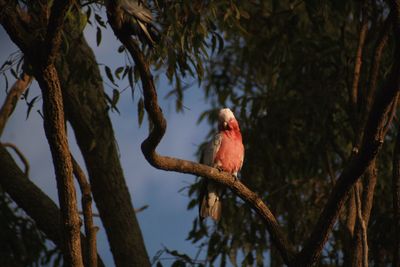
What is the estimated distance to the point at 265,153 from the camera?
17.5 ft

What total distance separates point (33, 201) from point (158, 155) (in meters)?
1.37

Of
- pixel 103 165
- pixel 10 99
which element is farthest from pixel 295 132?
pixel 10 99

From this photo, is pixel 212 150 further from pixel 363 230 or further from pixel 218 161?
pixel 363 230

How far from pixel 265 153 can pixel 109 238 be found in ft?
5.22

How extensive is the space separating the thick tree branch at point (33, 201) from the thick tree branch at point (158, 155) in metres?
1.08

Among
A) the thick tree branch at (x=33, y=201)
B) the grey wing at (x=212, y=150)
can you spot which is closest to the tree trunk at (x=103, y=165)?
the thick tree branch at (x=33, y=201)

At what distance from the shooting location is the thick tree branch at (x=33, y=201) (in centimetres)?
397

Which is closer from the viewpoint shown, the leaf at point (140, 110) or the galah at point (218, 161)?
the leaf at point (140, 110)

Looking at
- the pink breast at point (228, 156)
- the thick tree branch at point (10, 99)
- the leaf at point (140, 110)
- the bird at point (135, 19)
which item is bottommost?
the bird at point (135, 19)

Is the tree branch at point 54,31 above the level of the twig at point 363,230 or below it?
above

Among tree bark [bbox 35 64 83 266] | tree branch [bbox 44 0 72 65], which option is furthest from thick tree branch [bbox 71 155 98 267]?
tree branch [bbox 44 0 72 65]

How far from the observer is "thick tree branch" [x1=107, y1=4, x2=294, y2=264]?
2658 millimetres

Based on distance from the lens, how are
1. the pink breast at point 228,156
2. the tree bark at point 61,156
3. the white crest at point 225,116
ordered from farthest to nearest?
the white crest at point 225,116 < the pink breast at point 228,156 < the tree bark at point 61,156

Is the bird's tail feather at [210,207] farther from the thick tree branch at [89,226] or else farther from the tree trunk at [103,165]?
the thick tree branch at [89,226]
